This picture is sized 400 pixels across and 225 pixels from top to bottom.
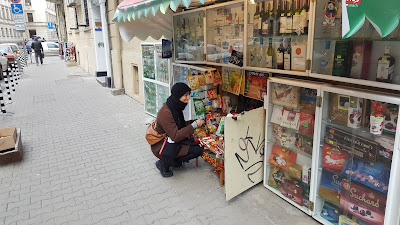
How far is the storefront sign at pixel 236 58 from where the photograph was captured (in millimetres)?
4090

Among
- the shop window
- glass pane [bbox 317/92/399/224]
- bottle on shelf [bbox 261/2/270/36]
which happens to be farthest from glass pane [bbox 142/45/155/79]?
glass pane [bbox 317/92/399/224]

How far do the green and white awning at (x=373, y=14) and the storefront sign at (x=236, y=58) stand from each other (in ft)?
7.12

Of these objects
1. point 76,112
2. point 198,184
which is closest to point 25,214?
point 198,184

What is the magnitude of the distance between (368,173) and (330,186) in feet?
1.57

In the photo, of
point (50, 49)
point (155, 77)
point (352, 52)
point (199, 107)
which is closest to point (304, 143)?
point (352, 52)

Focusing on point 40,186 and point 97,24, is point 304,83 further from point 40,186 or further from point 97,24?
point 97,24

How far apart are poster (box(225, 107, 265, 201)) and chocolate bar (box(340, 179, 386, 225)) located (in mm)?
1142

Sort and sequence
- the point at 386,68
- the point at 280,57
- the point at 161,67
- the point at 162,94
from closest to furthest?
the point at 386,68, the point at 280,57, the point at 161,67, the point at 162,94

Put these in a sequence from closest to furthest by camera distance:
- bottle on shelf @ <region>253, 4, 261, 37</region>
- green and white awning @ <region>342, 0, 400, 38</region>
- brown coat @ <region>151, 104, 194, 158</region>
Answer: green and white awning @ <region>342, 0, 400, 38</region> → bottle on shelf @ <region>253, 4, 261, 37</region> → brown coat @ <region>151, 104, 194, 158</region>

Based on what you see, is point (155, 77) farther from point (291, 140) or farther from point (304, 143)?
point (304, 143)

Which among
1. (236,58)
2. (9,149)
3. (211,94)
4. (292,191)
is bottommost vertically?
(292,191)

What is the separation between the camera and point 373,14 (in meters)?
1.77

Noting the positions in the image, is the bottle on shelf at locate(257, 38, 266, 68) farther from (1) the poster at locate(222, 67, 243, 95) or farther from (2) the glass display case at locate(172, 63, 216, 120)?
(2) the glass display case at locate(172, 63, 216, 120)

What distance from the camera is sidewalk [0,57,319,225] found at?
3428 mm
